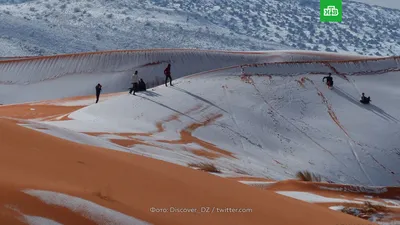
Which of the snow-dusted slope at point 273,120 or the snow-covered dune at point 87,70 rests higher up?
the snow-dusted slope at point 273,120

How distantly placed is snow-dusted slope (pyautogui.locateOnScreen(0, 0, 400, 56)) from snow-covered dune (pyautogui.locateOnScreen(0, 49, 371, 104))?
167 ft

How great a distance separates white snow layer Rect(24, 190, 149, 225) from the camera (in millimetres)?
5184

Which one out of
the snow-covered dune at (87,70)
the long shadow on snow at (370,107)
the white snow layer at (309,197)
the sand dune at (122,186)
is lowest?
the snow-covered dune at (87,70)

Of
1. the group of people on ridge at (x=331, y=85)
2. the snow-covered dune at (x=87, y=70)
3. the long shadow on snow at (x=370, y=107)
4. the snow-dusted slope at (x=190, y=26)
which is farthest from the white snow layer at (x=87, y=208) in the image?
the snow-dusted slope at (x=190, y=26)

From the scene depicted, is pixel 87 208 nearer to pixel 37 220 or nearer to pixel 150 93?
pixel 37 220

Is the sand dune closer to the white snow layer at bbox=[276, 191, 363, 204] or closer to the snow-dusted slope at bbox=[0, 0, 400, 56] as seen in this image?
the white snow layer at bbox=[276, 191, 363, 204]

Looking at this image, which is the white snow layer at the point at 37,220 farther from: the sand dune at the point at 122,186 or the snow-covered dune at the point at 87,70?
the snow-covered dune at the point at 87,70

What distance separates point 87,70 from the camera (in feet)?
121

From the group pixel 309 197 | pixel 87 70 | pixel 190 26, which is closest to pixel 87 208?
pixel 309 197

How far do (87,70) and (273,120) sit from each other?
18.2 meters

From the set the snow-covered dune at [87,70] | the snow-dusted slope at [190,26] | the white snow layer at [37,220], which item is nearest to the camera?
the white snow layer at [37,220]

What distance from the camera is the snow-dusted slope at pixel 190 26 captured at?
330 ft

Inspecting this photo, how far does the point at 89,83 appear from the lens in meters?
36.3

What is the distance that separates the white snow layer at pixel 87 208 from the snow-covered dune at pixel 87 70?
30535 mm
